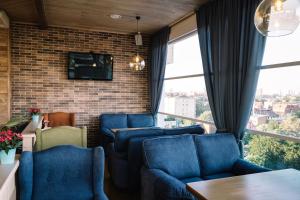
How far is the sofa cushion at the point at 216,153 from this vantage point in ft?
8.85

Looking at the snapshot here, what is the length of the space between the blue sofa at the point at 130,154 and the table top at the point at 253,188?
1323 millimetres

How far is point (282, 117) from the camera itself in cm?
278

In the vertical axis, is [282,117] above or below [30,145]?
above

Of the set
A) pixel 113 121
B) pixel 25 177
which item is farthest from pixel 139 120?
pixel 25 177

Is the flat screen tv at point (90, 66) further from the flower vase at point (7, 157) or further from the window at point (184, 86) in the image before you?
the flower vase at point (7, 157)

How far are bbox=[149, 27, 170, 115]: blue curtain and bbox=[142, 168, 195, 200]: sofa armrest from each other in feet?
10.6

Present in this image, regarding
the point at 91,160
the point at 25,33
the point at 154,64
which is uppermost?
the point at 25,33

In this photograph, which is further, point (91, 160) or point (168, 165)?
point (168, 165)

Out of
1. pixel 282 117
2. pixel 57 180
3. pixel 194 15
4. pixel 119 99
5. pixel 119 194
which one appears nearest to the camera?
pixel 57 180

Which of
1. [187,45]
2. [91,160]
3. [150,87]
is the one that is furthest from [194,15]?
[91,160]

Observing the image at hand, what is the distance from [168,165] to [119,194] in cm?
110

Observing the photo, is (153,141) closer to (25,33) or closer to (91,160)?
(91,160)

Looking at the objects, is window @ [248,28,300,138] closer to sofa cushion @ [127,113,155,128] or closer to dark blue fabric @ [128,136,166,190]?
dark blue fabric @ [128,136,166,190]

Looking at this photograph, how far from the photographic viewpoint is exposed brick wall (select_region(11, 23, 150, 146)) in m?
5.04
